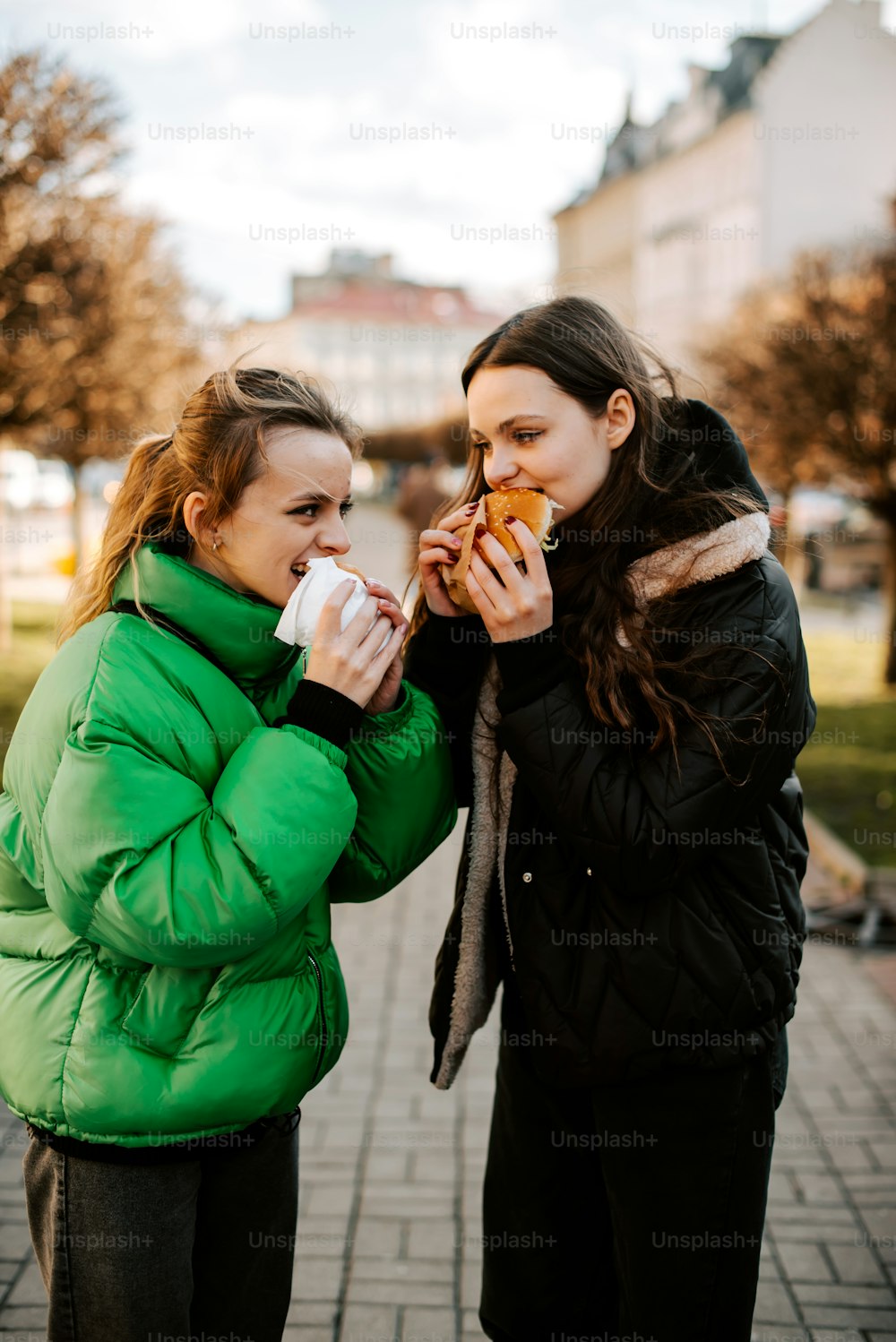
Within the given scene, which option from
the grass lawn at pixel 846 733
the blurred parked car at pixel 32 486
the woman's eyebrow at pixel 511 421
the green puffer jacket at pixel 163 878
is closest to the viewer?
the green puffer jacket at pixel 163 878

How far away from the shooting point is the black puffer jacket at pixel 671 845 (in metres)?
2.04

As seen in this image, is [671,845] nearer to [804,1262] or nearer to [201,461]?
[201,461]

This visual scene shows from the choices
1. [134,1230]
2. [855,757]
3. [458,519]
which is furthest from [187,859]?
[855,757]

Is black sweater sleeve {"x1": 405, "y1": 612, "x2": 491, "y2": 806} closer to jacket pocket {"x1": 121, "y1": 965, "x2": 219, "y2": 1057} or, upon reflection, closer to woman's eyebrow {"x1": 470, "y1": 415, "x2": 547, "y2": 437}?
woman's eyebrow {"x1": 470, "y1": 415, "x2": 547, "y2": 437}

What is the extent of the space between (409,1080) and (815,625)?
14.4 metres

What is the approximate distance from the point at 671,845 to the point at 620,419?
91 centimetres

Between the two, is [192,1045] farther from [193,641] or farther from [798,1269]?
[798,1269]

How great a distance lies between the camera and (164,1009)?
1918 millimetres

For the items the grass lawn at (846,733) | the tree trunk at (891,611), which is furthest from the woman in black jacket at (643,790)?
the tree trunk at (891,611)

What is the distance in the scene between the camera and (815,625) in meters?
A: 17.4

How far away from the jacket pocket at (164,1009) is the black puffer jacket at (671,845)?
0.70m

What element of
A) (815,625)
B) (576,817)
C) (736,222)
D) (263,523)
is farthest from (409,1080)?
(736,222)

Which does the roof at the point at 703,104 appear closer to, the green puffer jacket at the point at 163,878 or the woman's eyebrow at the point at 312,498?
the woman's eyebrow at the point at 312,498

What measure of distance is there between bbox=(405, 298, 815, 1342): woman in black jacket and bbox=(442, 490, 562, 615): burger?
0.11 feet
